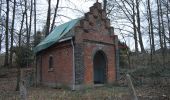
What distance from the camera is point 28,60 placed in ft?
120

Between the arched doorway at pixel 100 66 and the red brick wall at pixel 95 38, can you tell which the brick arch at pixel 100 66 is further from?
the red brick wall at pixel 95 38

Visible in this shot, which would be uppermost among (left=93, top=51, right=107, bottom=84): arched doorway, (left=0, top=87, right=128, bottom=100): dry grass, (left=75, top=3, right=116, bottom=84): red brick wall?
(left=75, top=3, right=116, bottom=84): red brick wall

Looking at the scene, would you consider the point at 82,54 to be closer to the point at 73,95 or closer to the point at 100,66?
the point at 100,66

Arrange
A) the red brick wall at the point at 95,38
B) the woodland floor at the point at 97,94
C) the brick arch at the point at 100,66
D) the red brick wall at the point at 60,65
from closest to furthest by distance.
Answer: the woodland floor at the point at 97,94, the red brick wall at the point at 60,65, the red brick wall at the point at 95,38, the brick arch at the point at 100,66

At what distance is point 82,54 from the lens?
2206 centimetres

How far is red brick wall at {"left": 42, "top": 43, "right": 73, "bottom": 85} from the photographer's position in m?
22.2

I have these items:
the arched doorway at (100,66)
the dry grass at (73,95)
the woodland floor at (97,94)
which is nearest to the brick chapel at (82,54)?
the arched doorway at (100,66)

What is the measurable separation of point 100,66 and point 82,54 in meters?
4.22

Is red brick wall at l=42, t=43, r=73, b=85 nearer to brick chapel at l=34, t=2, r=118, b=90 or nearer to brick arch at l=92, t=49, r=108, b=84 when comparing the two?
brick chapel at l=34, t=2, r=118, b=90

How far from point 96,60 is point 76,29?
209 inches

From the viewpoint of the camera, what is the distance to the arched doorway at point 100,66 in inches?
971

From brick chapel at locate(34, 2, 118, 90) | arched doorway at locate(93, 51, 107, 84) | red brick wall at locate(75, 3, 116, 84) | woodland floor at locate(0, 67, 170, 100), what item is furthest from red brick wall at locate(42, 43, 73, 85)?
woodland floor at locate(0, 67, 170, 100)

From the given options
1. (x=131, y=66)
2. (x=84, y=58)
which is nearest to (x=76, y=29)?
(x=84, y=58)

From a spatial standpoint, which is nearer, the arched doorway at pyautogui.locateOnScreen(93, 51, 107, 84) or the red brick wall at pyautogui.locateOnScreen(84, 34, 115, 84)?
the red brick wall at pyautogui.locateOnScreen(84, 34, 115, 84)
